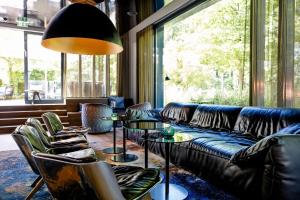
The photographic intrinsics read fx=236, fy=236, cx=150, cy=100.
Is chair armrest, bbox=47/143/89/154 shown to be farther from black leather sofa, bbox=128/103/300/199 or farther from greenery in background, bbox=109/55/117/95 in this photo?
greenery in background, bbox=109/55/117/95

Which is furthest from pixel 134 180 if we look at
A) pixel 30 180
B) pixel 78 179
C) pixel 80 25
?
pixel 30 180

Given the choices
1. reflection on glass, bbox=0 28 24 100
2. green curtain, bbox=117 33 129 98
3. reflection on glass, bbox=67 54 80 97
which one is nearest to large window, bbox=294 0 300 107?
green curtain, bbox=117 33 129 98

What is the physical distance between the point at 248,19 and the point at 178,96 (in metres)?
2.77

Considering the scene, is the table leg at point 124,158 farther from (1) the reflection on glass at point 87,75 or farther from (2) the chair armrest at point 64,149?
(1) the reflection on glass at point 87,75

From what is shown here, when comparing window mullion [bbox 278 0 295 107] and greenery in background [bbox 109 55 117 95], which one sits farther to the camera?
greenery in background [bbox 109 55 117 95]

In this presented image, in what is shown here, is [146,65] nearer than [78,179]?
No

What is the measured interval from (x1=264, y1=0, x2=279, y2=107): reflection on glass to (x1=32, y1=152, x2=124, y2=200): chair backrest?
296 cm

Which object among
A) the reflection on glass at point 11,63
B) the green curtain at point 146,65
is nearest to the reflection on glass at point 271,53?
the green curtain at point 146,65

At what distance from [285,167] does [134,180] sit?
1092mm

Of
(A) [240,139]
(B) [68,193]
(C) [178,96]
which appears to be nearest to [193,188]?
(A) [240,139]

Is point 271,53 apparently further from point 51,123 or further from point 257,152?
point 51,123

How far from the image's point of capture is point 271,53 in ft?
11.1

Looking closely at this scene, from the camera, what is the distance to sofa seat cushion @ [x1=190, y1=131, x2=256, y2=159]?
2.55m

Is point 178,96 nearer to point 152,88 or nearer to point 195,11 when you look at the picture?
point 152,88
